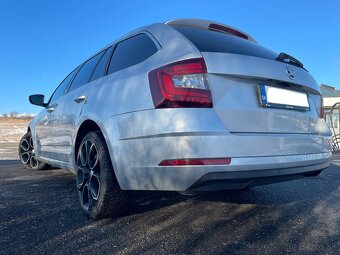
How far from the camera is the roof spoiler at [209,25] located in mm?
2693

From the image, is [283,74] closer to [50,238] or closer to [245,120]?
[245,120]

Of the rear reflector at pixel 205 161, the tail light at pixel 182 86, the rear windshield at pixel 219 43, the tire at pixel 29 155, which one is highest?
the rear windshield at pixel 219 43

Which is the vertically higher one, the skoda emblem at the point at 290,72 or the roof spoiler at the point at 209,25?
the roof spoiler at the point at 209,25

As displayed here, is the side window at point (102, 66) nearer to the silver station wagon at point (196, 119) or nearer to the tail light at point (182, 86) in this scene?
the silver station wagon at point (196, 119)

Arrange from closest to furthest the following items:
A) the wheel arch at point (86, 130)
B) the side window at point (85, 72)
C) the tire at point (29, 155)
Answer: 1. the wheel arch at point (86, 130)
2. the side window at point (85, 72)
3. the tire at point (29, 155)

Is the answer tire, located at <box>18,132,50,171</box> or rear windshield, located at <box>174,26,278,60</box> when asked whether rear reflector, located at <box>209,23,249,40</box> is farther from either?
tire, located at <box>18,132,50,171</box>

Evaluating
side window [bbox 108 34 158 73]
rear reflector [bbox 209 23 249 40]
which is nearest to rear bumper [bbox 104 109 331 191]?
side window [bbox 108 34 158 73]

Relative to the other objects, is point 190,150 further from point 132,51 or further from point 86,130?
point 86,130

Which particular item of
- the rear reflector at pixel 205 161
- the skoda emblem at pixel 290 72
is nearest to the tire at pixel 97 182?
the rear reflector at pixel 205 161

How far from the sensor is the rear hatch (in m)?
2.16

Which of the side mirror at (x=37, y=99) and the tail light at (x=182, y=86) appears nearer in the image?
the tail light at (x=182, y=86)

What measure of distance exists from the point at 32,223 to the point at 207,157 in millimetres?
1623

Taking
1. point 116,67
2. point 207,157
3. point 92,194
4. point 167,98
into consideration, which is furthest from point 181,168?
point 116,67

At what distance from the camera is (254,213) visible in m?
2.94
